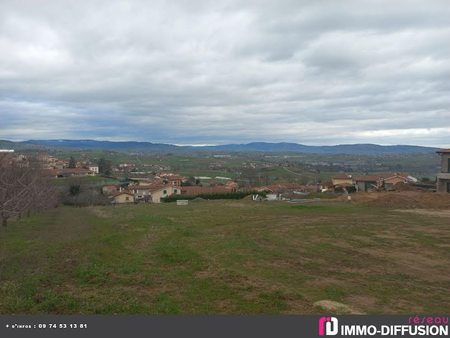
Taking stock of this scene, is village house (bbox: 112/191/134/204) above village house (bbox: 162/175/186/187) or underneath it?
underneath

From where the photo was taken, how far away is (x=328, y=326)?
720cm

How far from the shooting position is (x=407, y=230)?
2197 cm

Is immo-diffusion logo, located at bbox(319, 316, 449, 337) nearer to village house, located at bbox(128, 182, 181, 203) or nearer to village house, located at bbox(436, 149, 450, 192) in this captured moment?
village house, located at bbox(436, 149, 450, 192)

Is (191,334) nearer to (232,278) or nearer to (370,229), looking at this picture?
(232,278)

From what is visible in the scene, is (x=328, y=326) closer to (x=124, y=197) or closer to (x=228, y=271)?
(x=228, y=271)

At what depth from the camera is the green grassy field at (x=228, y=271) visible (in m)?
8.96

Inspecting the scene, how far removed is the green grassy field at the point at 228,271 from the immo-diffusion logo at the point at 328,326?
112cm

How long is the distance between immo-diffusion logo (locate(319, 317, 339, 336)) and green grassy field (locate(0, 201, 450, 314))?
112 centimetres

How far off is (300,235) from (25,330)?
48.2 feet

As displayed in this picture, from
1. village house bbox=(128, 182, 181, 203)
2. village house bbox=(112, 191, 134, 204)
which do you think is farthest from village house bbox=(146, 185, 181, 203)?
village house bbox=(112, 191, 134, 204)

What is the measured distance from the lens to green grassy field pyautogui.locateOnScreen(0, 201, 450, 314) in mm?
8961

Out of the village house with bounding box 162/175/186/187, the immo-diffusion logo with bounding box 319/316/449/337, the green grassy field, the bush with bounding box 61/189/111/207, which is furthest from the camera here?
the village house with bounding box 162/175/186/187

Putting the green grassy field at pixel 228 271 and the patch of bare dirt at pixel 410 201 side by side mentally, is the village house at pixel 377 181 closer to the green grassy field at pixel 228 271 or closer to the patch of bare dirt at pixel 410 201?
the patch of bare dirt at pixel 410 201

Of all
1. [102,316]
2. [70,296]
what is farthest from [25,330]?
[70,296]
